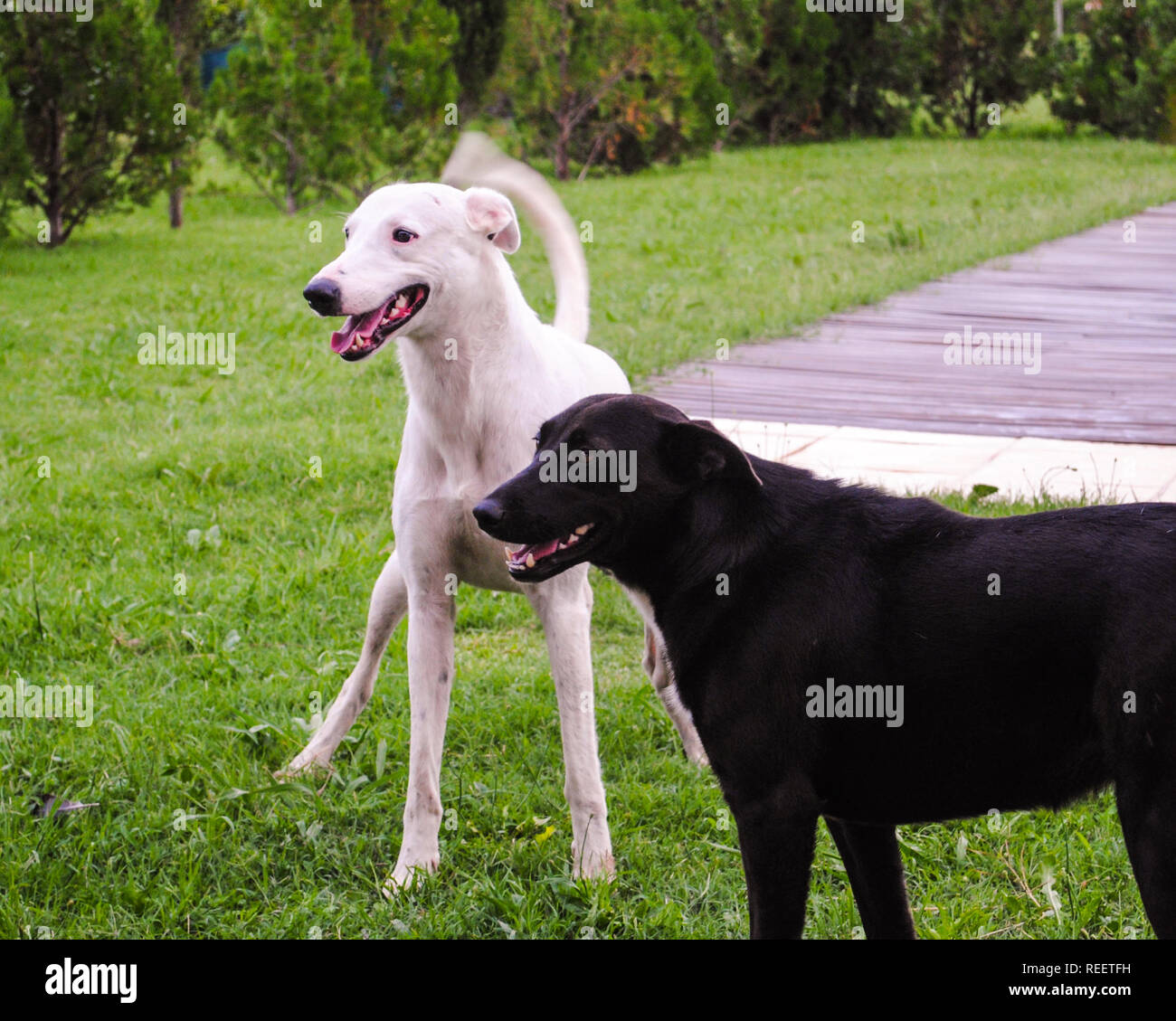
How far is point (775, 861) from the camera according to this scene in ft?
8.66

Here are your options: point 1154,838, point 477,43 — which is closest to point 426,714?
point 1154,838

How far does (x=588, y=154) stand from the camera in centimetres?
1831

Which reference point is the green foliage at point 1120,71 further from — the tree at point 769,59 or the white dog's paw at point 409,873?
the white dog's paw at point 409,873

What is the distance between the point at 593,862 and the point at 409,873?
0.46 metres

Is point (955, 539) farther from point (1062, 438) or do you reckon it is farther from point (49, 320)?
point (49, 320)

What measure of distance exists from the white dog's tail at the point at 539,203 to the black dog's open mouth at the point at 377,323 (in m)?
0.63

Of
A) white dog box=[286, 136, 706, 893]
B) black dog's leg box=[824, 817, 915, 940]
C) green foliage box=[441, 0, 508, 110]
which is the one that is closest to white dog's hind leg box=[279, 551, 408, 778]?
white dog box=[286, 136, 706, 893]

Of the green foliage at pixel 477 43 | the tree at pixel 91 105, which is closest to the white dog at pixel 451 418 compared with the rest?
the tree at pixel 91 105

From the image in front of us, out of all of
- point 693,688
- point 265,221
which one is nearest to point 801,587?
point 693,688

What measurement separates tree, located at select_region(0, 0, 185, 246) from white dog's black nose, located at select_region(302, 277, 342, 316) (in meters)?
9.05

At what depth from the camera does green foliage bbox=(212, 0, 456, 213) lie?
13.9m

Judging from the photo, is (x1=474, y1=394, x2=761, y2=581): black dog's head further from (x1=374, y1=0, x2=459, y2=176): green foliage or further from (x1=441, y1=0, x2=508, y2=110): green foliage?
(x1=441, y1=0, x2=508, y2=110): green foliage

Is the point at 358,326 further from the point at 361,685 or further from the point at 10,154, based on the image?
the point at 10,154

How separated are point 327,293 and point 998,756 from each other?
178 cm
